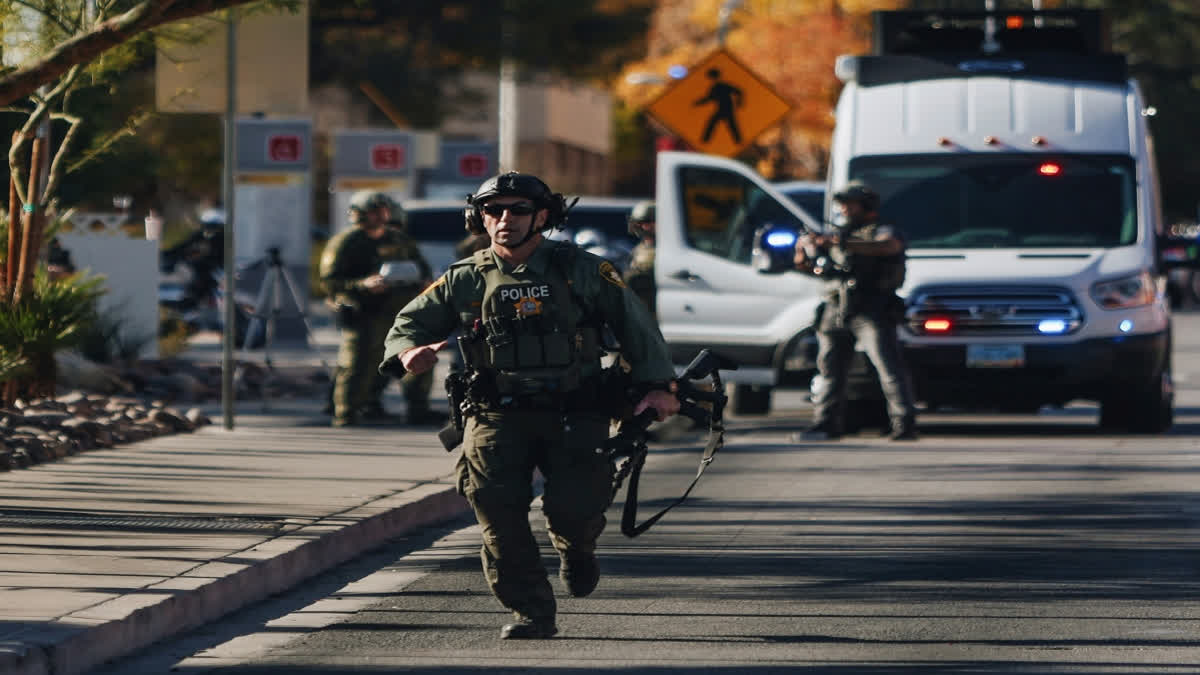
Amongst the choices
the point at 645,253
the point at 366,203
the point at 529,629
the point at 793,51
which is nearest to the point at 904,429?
the point at 645,253

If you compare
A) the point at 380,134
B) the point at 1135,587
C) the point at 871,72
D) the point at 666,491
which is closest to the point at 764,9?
the point at 380,134

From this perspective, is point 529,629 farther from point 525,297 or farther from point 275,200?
point 275,200

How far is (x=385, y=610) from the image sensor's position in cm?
881

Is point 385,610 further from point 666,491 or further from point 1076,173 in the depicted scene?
point 1076,173

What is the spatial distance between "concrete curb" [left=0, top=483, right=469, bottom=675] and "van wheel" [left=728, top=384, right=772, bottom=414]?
21.8 ft

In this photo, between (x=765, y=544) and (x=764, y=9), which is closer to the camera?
(x=765, y=544)

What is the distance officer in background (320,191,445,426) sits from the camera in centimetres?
1592

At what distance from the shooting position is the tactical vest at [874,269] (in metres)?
15.7

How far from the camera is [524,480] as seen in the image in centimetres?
780

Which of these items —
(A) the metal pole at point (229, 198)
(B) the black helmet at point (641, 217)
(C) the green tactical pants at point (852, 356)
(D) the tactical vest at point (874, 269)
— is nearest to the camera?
(A) the metal pole at point (229, 198)

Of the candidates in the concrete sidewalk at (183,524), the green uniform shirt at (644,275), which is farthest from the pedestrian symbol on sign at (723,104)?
the concrete sidewalk at (183,524)

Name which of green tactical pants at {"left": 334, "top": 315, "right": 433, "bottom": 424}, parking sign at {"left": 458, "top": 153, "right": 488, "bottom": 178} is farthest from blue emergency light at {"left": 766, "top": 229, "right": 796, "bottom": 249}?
parking sign at {"left": 458, "top": 153, "right": 488, "bottom": 178}

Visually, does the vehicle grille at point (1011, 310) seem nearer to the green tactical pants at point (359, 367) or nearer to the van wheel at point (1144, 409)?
the van wheel at point (1144, 409)

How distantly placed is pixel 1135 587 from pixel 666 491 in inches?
168
